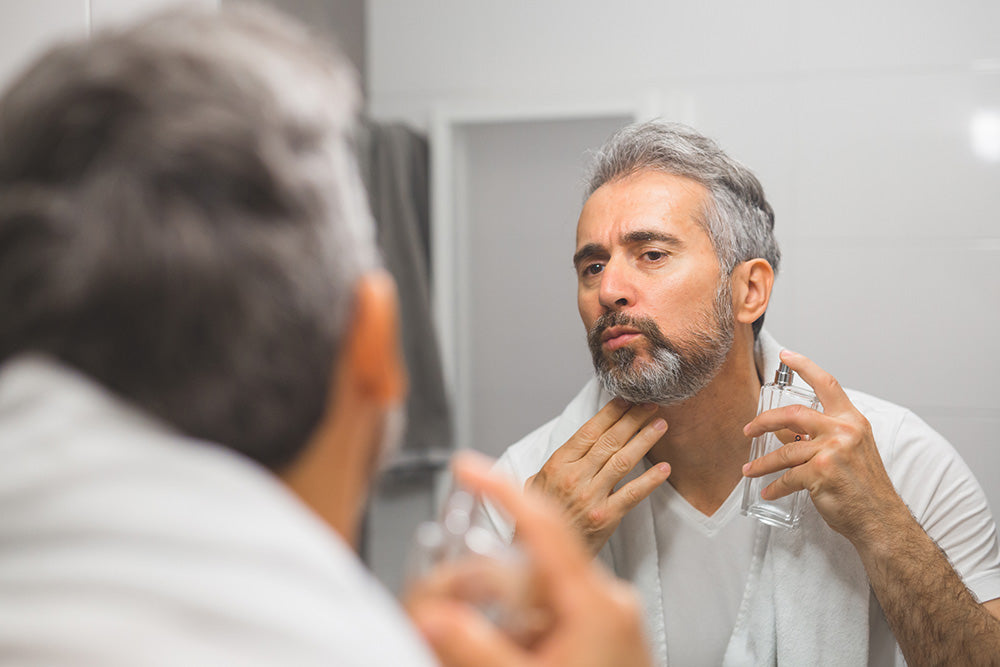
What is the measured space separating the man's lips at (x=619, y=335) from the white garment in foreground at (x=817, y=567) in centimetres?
21

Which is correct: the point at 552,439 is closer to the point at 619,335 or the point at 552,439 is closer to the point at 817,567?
the point at 619,335

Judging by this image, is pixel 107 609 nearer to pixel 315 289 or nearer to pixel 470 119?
pixel 315 289

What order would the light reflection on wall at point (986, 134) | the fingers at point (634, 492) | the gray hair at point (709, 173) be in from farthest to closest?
the light reflection on wall at point (986, 134), the gray hair at point (709, 173), the fingers at point (634, 492)

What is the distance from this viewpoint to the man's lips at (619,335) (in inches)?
41.4

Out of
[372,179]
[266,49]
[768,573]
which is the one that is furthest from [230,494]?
[372,179]

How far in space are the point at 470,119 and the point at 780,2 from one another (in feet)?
1.96

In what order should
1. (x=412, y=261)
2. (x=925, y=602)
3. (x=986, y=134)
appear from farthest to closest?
(x=412, y=261) → (x=986, y=134) → (x=925, y=602)

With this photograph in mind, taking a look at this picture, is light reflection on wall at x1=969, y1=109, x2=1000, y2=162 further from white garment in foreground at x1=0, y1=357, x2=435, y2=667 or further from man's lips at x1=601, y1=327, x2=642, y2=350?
white garment in foreground at x1=0, y1=357, x2=435, y2=667

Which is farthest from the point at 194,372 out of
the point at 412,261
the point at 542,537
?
the point at 412,261

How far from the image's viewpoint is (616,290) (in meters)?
1.04

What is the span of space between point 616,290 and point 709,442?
9.8 inches

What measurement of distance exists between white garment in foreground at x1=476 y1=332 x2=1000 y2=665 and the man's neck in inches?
2.0

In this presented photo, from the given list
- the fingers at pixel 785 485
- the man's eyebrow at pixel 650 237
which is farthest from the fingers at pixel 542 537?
the man's eyebrow at pixel 650 237

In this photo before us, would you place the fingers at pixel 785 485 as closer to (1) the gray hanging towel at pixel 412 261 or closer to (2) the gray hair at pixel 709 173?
(2) the gray hair at pixel 709 173
